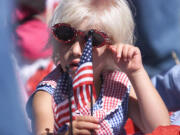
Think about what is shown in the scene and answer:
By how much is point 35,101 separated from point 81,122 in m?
0.36

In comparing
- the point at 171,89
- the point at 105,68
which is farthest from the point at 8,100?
the point at 171,89

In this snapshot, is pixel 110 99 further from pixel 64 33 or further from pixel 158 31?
pixel 158 31

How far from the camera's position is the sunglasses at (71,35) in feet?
3.39

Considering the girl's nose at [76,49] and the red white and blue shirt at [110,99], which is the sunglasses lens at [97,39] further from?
the red white and blue shirt at [110,99]

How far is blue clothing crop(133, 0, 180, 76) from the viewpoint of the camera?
1878 mm

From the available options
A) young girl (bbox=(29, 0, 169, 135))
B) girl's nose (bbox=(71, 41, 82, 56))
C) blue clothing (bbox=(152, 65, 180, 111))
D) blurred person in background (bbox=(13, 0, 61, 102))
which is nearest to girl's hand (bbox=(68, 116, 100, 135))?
young girl (bbox=(29, 0, 169, 135))

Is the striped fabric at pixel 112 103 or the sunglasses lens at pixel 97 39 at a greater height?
the sunglasses lens at pixel 97 39

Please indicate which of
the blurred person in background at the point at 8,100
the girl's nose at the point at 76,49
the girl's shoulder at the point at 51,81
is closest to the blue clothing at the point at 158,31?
the girl's shoulder at the point at 51,81

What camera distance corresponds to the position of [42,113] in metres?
1.11

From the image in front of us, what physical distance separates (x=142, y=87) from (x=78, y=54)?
259 mm

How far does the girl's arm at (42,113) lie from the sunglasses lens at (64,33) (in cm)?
23

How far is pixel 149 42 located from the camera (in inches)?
76.8

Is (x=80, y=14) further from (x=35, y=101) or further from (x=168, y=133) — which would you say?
(x=168, y=133)

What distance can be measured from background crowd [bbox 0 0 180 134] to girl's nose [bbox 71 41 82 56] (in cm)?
18
